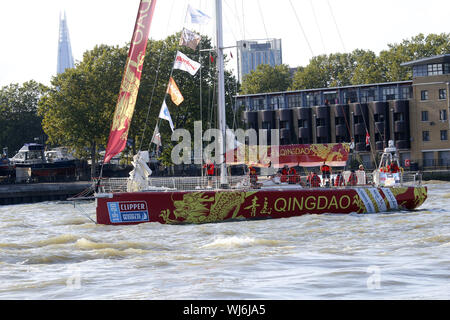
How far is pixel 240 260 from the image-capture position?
14867 mm

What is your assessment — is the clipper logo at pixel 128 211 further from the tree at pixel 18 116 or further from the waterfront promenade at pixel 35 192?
the tree at pixel 18 116

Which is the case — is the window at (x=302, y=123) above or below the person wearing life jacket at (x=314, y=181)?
above

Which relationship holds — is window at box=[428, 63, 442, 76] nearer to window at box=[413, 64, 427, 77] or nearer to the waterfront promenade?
window at box=[413, 64, 427, 77]

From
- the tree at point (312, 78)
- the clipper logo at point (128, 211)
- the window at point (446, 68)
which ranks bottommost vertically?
the clipper logo at point (128, 211)

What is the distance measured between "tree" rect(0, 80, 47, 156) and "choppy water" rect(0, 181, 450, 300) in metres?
68.6

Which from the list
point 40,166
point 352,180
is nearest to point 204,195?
point 352,180

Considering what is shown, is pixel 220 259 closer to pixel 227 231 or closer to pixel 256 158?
pixel 227 231

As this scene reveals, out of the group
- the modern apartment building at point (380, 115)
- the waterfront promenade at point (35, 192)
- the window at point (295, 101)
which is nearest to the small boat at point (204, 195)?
the waterfront promenade at point (35, 192)

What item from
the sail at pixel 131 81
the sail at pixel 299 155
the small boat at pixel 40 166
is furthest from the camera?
the small boat at pixel 40 166

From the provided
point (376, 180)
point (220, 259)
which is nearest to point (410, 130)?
point (376, 180)

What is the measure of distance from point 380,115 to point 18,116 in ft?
162

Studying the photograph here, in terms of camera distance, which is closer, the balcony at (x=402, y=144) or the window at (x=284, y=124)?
the balcony at (x=402, y=144)

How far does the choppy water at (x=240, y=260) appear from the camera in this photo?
Result: 442 inches
